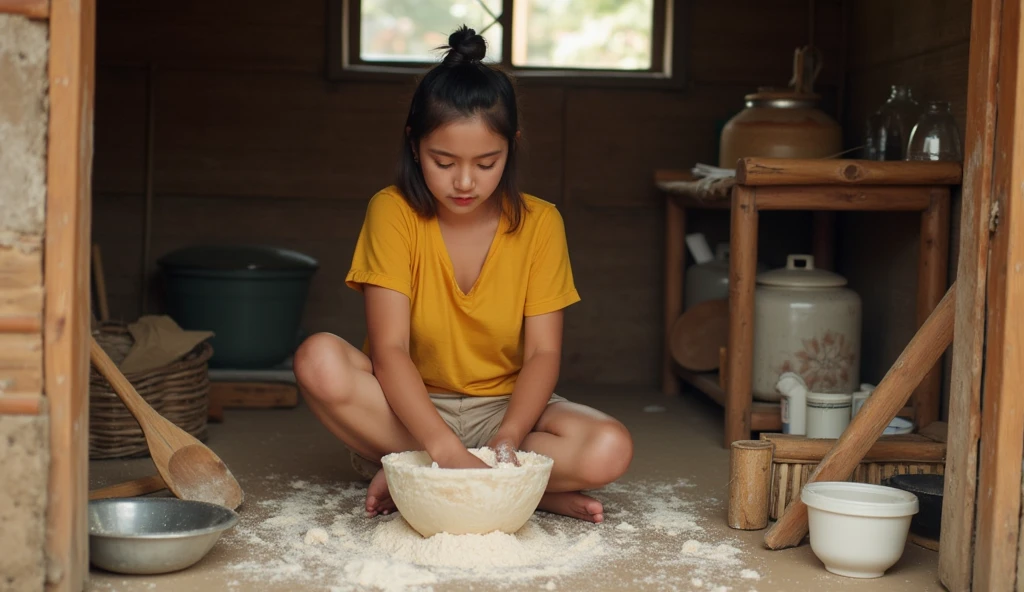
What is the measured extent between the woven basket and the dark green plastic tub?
22.0 inches

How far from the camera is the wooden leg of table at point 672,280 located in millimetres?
3891

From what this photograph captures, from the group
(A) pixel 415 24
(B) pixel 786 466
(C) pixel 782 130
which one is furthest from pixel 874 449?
(A) pixel 415 24

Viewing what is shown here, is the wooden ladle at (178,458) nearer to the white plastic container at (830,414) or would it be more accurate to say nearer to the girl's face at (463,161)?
the girl's face at (463,161)

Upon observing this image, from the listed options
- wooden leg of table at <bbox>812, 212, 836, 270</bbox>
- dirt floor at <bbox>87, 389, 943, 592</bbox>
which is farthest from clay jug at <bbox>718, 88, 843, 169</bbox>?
dirt floor at <bbox>87, 389, 943, 592</bbox>

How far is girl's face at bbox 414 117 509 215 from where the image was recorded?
210 cm

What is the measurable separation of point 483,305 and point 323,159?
5.92 feet

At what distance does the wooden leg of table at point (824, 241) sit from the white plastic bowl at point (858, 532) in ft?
5.99

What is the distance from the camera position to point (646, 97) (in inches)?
157

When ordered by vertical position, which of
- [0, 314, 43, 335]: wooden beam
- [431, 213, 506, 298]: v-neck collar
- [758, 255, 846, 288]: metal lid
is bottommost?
[0, 314, 43, 335]: wooden beam

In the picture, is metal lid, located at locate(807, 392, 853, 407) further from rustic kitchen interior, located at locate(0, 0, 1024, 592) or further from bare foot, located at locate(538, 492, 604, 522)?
bare foot, located at locate(538, 492, 604, 522)

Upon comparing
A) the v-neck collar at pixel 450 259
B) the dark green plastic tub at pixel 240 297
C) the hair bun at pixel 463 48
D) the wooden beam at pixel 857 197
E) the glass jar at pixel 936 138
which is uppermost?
the hair bun at pixel 463 48

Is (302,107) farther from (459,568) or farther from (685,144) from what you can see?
(459,568)

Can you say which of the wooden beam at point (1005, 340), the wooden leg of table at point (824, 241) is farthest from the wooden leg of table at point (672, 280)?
the wooden beam at point (1005, 340)

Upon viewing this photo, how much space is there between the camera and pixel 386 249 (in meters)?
2.25
